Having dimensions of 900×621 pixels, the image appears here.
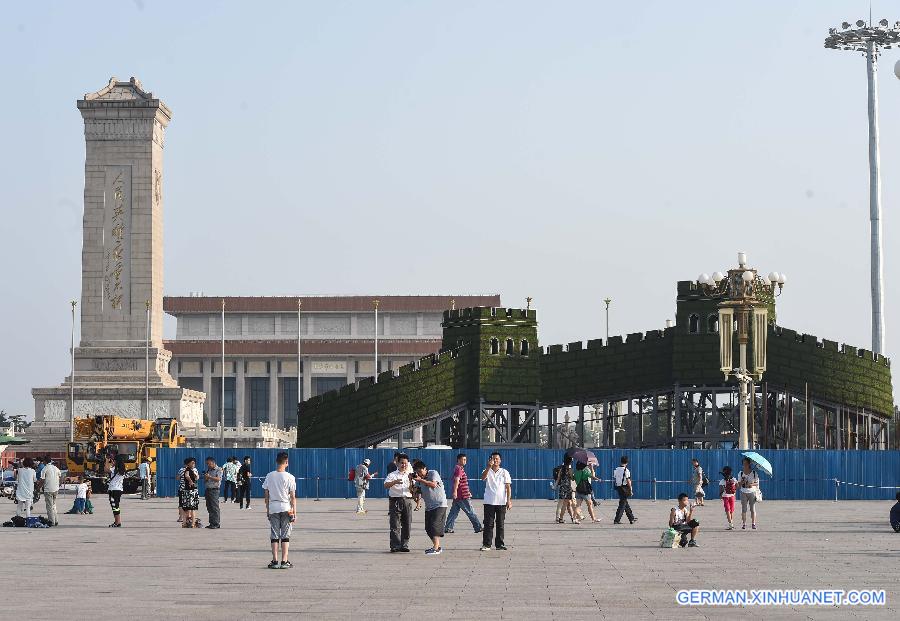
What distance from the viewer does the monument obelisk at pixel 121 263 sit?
11156 centimetres

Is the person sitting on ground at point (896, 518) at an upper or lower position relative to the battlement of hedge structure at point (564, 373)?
lower


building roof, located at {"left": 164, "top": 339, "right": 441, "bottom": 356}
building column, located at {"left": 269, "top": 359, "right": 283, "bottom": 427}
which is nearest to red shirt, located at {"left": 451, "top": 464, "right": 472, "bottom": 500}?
building roof, located at {"left": 164, "top": 339, "right": 441, "bottom": 356}

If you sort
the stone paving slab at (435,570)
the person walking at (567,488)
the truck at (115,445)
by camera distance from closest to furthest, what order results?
the stone paving slab at (435,570) → the person walking at (567,488) → the truck at (115,445)

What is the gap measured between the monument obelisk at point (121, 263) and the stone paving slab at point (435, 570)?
7662cm

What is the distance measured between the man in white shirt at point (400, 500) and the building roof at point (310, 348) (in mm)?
130118

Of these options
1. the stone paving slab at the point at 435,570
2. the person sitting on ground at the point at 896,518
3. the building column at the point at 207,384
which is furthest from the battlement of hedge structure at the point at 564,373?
the building column at the point at 207,384

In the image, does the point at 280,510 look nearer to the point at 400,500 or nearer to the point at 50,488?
the point at 400,500

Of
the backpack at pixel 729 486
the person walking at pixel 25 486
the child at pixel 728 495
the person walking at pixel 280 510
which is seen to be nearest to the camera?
the person walking at pixel 280 510

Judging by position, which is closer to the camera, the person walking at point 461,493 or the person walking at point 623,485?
the person walking at point 461,493

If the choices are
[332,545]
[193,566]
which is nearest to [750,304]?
[332,545]

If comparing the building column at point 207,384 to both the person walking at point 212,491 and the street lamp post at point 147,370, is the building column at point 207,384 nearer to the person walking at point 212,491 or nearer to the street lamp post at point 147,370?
the street lamp post at point 147,370

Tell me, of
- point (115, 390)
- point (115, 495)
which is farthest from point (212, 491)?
point (115, 390)

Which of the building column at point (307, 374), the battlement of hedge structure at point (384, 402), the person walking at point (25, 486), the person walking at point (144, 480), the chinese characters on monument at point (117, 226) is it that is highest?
the chinese characters on monument at point (117, 226)

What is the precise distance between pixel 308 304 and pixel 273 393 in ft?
42.1
